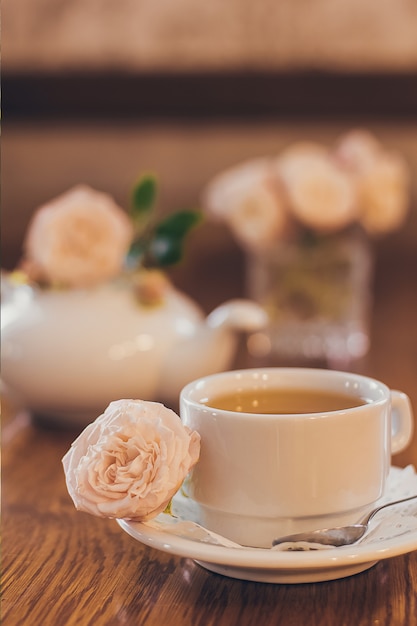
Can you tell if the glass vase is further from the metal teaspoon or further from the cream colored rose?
the metal teaspoon

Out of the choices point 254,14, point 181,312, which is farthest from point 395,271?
point 181,312

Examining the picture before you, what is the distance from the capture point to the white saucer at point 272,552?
498mm

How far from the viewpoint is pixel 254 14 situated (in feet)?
8.14

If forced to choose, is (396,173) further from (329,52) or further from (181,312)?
(329,52)

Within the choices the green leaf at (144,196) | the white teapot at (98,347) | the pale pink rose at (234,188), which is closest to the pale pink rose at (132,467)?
the white teapot at (98,347)

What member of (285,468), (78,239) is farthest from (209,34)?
(285,468)

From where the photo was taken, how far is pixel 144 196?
3.41 feet

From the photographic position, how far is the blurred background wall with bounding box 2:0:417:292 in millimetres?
2449

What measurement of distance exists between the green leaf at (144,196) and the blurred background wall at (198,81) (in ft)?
4.42

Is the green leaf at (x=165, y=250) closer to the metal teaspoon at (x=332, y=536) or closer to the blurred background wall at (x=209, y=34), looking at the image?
the metal teaspoon at (x=332, y=536)

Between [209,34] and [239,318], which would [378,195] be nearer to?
[239,318]

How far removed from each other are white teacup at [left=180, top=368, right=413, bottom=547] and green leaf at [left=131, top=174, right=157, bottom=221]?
0.50 m

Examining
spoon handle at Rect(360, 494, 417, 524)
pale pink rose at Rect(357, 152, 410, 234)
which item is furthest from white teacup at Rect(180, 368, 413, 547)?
pale pink rose at Rect(357, 152, 410, 234)

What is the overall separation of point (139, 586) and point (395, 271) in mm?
2009
